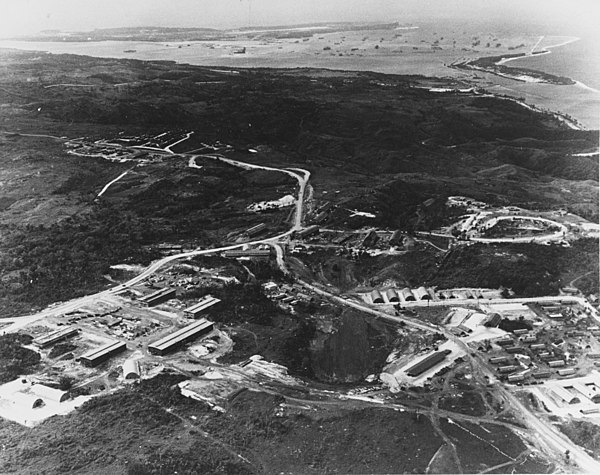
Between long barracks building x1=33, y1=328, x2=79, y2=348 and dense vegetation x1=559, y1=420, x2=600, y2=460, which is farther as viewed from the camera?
long barracks building x1=33, y1=328, x2=79, y2=348

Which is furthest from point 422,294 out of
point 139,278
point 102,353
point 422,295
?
point 102,353

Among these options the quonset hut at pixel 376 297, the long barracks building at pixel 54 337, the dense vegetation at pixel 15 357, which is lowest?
the quonset hut at pixel 376 297

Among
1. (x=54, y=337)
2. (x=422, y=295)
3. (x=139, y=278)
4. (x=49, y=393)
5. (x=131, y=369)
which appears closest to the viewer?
(x=49, y=393)

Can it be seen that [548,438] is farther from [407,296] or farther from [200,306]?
[200,306]

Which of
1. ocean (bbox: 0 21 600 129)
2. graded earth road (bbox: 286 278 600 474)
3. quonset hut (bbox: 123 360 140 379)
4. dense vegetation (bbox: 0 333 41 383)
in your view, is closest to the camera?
graded earth road (bbox: 286 278 600 474)

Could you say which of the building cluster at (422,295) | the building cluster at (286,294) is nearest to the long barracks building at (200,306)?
the building cluster at (286,294)

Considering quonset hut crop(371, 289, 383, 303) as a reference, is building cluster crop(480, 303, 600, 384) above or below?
below

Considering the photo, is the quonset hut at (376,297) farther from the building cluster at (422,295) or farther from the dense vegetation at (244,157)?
the dense vegetation at (244,157)

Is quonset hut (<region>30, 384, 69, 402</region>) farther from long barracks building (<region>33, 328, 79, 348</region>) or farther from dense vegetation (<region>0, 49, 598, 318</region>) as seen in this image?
dense vegetation (<region>0, 49, 598, 318</region>)

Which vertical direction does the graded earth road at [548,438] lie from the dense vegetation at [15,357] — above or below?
below

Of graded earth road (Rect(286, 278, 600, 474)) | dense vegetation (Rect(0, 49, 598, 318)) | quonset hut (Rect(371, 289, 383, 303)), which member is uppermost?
dense vegetation (Rect(0, 49, 598, 318))

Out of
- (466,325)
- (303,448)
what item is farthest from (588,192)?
(303,448)

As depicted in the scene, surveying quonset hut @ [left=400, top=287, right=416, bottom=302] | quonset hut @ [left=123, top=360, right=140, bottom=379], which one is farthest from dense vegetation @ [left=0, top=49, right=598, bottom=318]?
quonset hut @ [left=123, top=360, right=140, bottom=379]
